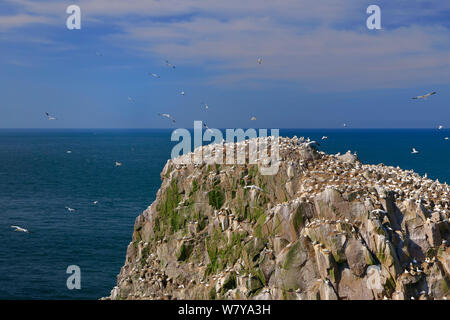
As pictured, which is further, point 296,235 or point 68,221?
point 68,221

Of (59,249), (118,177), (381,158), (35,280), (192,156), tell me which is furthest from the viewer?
(381,158)

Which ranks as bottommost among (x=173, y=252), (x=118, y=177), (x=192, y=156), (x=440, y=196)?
(x=173, y=252)

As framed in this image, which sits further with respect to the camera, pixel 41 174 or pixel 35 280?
pixel 41 174

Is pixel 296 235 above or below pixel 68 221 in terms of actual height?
below

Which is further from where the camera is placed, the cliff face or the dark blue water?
the dark blue water

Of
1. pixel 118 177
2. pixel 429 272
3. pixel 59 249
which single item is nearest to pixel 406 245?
pixel 429 272

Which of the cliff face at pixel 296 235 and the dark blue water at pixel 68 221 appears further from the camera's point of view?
the dark blue water at pixel 68 221

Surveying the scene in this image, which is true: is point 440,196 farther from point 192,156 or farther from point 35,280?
point 35,280

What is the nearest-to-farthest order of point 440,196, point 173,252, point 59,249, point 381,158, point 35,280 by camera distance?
point 440,196, point 173,252, point 35,280, point 59,249, point 381,158
